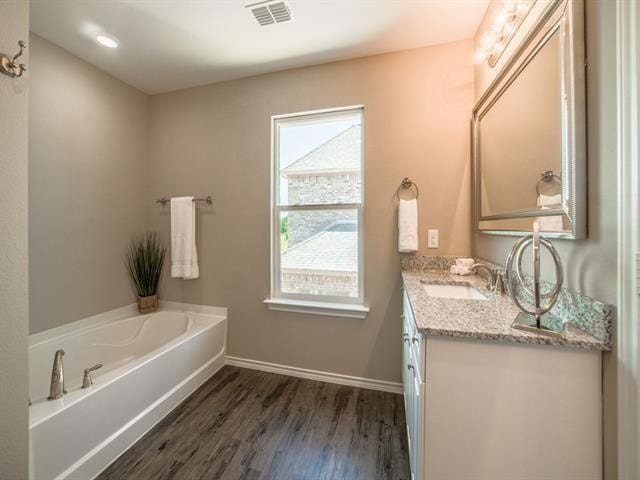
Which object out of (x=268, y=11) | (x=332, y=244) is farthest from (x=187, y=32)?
(x=332, y=244)

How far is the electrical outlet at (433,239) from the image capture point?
185 centimetres

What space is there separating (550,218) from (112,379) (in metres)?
2.25

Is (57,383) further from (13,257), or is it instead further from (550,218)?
(550,218)

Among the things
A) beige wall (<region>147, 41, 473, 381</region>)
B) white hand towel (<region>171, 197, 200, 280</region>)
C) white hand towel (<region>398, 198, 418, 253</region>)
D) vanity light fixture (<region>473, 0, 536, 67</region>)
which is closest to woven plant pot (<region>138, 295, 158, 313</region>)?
beige wall (<region>147, 41, 473, 381</region>)

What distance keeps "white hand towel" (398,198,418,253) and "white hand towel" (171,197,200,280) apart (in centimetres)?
182

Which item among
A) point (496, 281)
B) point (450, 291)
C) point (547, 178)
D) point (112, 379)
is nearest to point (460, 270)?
point (450, 291)

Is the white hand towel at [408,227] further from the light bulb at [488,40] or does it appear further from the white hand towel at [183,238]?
the white hand towel at [183,238]

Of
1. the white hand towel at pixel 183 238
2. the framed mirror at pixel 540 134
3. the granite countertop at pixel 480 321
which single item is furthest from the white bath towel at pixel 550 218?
the white hand towel at pixel 183 238

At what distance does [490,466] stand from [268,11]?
2.46 m

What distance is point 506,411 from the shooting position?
2.67 ft

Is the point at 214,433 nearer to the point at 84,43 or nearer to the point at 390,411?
the point at 390,411

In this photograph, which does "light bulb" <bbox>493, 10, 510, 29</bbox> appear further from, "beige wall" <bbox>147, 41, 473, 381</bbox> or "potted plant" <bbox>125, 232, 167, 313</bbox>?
"potted plant" <bbox>125, 232, 167, 313</bbox>

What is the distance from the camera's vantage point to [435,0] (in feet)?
4.82

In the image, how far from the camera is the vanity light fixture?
1.20 metres
